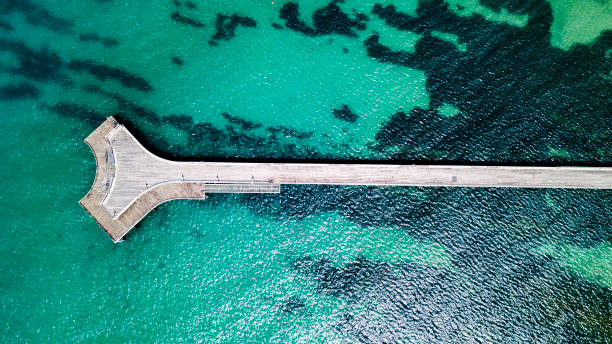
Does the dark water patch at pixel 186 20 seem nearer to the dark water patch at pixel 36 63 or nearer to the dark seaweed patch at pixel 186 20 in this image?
the dark seaweed patch at pixel 186 20

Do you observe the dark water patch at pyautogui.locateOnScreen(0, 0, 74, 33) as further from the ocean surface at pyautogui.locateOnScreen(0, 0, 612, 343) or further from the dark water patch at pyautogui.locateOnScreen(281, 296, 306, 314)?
the dark water patch at pyautogui.locateOnScreen(281, 296, 306, 314)

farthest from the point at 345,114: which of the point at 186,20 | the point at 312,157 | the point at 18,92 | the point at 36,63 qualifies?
the point at 18,92

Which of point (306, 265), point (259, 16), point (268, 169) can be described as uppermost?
point (259, 16)

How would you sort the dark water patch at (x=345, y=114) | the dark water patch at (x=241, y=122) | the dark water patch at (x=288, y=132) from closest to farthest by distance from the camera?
the dark water patch at (x=288, y=132)
the dark water patch at (x=241, y=122)
the dark water patch at (x=345, y=114)

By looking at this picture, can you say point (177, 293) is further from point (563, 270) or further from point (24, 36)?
point (563, 270)

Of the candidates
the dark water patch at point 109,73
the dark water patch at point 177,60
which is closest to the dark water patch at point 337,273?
the dark water patch at point 177,60

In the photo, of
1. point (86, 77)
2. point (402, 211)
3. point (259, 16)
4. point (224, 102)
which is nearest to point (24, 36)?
point (86, 77)

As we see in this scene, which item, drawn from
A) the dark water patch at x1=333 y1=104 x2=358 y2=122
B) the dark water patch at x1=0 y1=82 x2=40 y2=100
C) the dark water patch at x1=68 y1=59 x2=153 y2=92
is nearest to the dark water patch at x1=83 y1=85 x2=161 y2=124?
the dark water patch at x1=68 y1=59 x2=153 y2=92

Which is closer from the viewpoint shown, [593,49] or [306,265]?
[306,265]
